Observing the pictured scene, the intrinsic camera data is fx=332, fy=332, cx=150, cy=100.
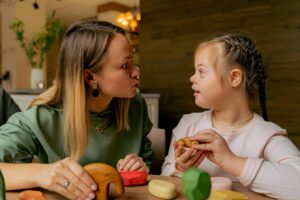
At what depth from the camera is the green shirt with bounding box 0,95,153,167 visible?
98 cm

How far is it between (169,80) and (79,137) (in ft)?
8.79

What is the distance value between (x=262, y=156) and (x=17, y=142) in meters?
0.75

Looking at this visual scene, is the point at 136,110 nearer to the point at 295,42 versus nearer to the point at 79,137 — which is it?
the point at 79,137

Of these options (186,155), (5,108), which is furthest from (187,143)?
(5,108)

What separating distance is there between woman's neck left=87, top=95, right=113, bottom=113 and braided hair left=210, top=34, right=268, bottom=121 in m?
0.46

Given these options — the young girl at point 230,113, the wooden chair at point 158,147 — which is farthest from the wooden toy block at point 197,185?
the wooden chair at point 158,147

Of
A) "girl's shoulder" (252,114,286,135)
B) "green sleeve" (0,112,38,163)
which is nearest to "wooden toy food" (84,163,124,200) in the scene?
"green sleeve" (0,112,38,163)

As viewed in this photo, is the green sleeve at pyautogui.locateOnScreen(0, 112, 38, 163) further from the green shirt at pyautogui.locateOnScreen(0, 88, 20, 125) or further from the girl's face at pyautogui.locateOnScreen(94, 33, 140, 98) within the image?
the green shirt at pyautogui.locateOnScreen(0, 88, 20, 125)

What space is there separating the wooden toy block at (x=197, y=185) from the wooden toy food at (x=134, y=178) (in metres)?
0.46

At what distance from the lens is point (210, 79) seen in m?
1.15

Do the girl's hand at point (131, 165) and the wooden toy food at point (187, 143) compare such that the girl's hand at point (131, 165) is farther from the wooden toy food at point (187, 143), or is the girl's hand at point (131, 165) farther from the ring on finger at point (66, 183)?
the ring on finger at point (66, 183)

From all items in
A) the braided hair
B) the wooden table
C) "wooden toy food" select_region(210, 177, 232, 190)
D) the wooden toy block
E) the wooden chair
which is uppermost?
the braided hair

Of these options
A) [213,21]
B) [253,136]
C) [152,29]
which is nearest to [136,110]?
[253,136]

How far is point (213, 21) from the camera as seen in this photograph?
10.6ft
